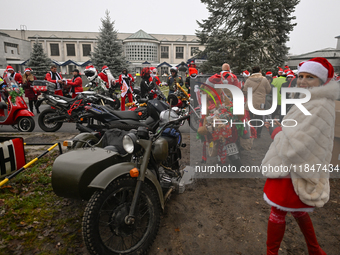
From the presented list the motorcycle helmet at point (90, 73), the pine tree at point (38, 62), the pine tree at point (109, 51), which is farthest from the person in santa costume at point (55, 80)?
the pine tree at point (38, 62)

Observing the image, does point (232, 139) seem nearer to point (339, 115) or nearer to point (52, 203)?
point (339, 115)

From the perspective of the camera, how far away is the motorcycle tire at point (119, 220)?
6.25ft

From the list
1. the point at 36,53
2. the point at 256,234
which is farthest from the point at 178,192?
the point at 36,53

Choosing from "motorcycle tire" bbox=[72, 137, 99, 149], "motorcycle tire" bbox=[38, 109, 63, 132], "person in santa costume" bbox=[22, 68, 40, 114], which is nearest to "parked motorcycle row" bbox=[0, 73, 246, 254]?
"motorcycle tire" bbox=[72, 137, 99, 149]

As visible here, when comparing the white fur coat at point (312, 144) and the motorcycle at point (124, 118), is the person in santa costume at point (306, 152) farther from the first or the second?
the motorcycle at point (124, 118)

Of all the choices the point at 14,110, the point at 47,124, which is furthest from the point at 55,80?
the point at 47,124

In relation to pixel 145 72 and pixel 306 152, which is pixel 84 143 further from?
pixel 145 72

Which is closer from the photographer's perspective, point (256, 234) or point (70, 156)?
point (70, 156)

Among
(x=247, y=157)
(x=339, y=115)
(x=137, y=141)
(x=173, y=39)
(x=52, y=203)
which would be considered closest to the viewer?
(x=137, y=141)

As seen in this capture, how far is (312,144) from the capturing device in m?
1.68

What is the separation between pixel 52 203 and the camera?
3125mm

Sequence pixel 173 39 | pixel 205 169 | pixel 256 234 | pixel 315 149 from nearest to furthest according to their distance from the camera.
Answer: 1. pixel 315 149
2. pixel 256 234
3. pixel 205 169
4. pixel 173 39

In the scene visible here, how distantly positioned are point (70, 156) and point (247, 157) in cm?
399

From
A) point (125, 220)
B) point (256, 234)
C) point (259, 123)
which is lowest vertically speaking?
point (256, 234)
